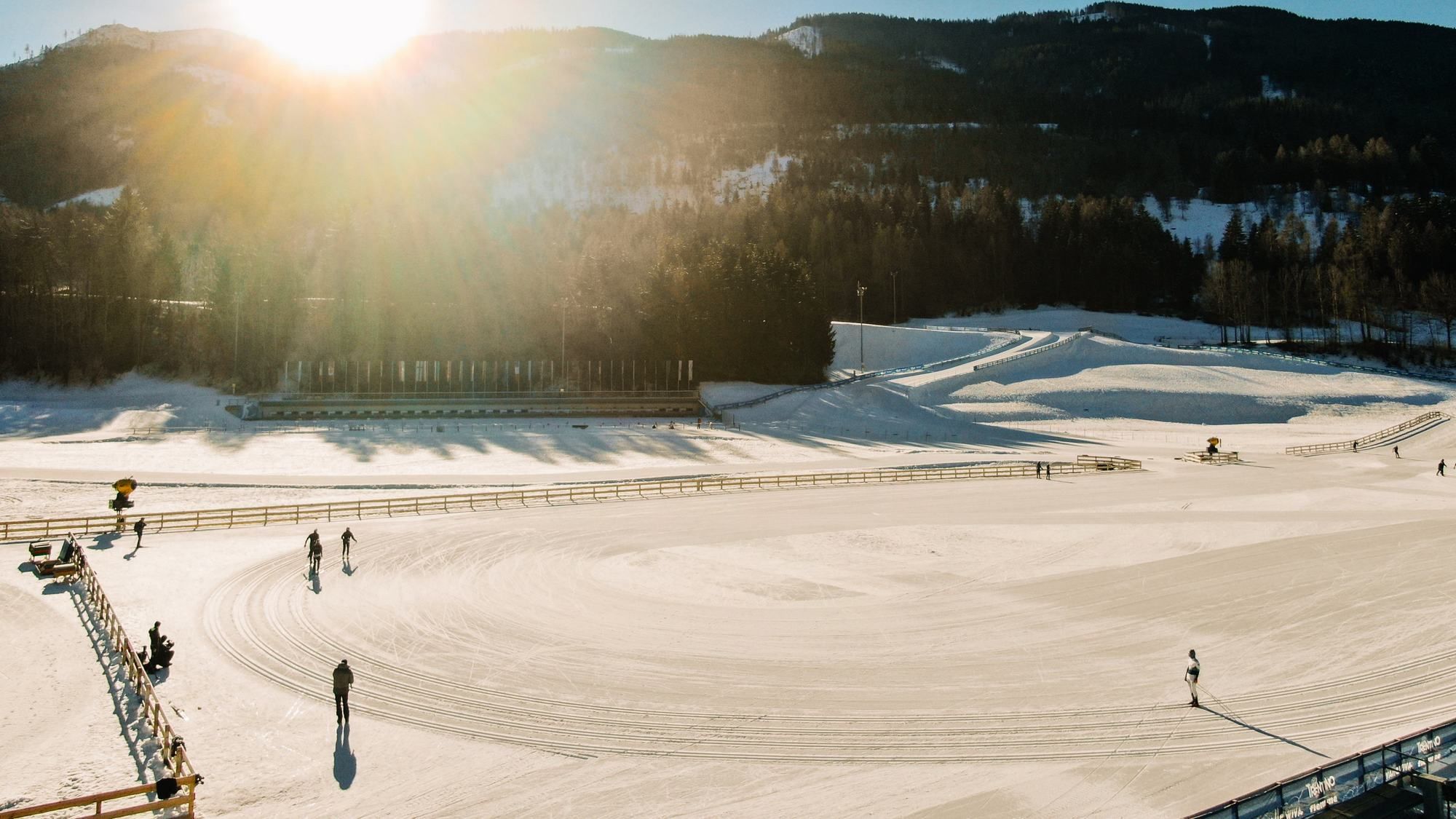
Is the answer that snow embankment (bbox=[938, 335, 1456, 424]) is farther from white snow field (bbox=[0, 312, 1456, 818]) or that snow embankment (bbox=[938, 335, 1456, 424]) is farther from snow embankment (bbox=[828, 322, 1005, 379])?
white snow field (bbox=[0, 312, 1456, 818])

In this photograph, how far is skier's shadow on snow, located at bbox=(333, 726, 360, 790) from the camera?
13.2m

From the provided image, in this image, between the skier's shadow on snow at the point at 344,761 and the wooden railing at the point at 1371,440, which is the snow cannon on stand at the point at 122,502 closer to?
the skier's shadow on snow at the point at 344,761

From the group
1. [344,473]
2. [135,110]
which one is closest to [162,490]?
[344,473]

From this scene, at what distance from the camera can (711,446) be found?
5641 cm

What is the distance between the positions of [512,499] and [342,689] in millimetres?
23829

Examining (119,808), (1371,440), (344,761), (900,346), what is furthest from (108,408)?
(1371,440)

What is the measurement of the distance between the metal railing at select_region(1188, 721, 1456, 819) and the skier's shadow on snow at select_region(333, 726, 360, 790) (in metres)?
11.6

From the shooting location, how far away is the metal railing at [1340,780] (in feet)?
33.0

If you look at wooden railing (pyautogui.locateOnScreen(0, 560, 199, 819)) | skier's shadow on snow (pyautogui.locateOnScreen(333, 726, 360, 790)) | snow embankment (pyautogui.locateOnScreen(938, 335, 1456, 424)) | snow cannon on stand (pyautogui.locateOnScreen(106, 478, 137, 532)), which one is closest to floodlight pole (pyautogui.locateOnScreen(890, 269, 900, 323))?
snow embankment (pyautogui.locateOnScreen(938, 335, 1456, 424))

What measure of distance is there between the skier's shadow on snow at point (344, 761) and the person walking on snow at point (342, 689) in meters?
0.19

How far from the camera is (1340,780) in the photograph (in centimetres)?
1065

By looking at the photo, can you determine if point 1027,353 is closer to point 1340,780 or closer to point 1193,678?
point 1193,678

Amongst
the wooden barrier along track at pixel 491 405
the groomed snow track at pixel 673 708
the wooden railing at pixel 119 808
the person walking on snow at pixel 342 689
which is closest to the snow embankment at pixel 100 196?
the wooden barrier along track at pixel 491 405

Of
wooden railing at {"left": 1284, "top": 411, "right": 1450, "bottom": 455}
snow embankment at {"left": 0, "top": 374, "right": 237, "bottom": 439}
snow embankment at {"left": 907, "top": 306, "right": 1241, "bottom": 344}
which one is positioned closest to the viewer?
→ wooden railing at {"left": 1284, "top": 411, "right": 1450, "bottom": 455}
